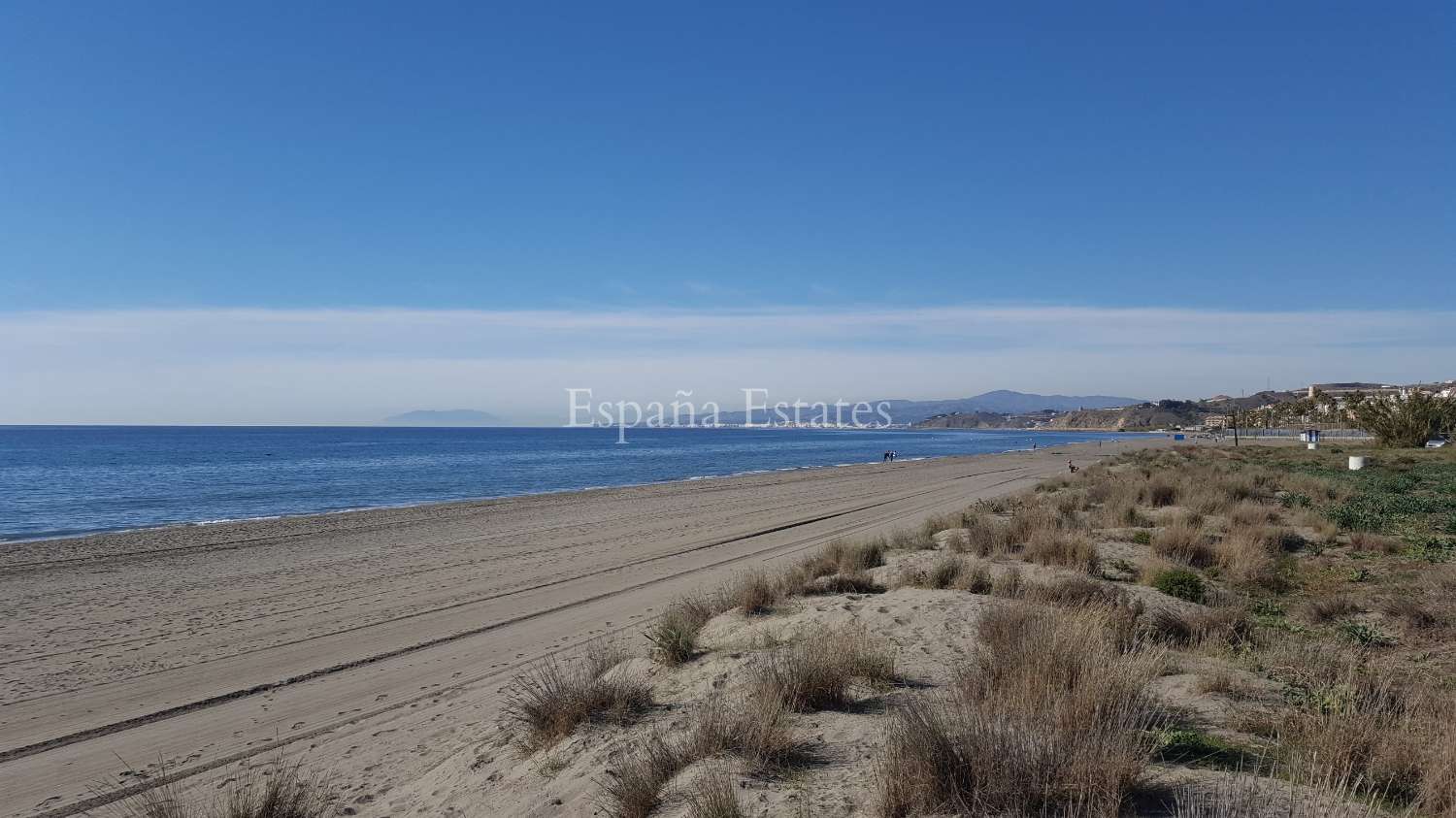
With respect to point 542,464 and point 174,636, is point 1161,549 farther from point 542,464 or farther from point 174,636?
point 542,464

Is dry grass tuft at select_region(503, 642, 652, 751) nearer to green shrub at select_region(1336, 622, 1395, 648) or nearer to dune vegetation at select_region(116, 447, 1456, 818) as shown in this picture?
dune vegetation at select_region(116, 447, 1456, 818)

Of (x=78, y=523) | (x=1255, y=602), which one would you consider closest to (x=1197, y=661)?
(x=1255, y=602)

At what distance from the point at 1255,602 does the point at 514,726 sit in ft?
29.1

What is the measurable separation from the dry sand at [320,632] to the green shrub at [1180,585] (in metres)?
6.88

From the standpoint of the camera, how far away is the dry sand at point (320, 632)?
6859 mm

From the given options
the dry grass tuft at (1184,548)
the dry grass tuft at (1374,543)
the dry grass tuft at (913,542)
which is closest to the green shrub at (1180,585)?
the dry grass tuft at (1184,548)

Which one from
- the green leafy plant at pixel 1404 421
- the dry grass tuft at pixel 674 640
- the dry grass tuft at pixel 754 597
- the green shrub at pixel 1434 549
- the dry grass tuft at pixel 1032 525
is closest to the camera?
the dry grass tuft at pixel 674 640

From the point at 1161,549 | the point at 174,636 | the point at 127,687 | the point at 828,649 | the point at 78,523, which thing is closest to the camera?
the point at 828,649

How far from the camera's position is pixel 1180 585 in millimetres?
10086

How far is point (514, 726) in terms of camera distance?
6.62 meters

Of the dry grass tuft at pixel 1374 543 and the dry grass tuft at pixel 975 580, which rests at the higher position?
the dry grass tuft at pixel 975 580

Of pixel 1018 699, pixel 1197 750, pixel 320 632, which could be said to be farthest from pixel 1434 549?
pixel 320 632

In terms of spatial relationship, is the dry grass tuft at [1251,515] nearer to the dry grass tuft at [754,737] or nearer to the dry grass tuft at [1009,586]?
the dry grass tuft at [1009,586]

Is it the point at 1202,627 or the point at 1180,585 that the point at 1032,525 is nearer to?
the point at 1180,585
